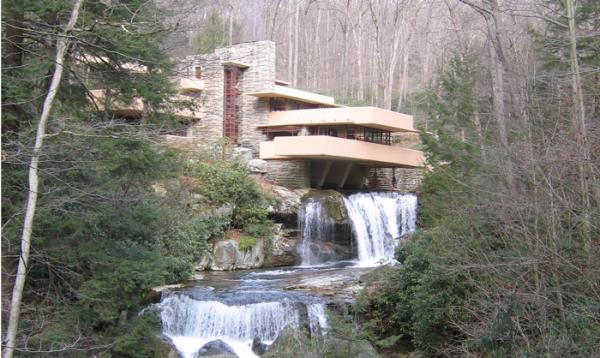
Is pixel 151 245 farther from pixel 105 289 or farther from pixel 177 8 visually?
pixel 177 8

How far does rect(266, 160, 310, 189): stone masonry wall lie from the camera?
2203 centimetres

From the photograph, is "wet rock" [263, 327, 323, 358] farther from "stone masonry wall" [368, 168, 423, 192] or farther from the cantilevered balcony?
"stone masonry wall" [368, 168, 423, 192]

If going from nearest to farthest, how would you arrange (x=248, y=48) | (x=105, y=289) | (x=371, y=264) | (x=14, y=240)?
(x=14, y=240) → (x=105, y=289) → (x=371, y=264) → (x=248, y=48)

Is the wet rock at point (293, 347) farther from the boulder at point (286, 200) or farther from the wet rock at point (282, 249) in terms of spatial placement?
the boulder at point (286, 200)

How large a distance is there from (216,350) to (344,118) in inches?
499

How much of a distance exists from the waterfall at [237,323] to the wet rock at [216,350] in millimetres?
287

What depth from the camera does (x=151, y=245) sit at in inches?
490

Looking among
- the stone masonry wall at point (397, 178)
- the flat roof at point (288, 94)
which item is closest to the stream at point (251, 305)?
the flat roof at point (288, 94)

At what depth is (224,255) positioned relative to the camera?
17.3m

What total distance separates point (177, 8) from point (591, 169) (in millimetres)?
6142

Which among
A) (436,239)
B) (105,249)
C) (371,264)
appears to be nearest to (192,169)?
(371,264)

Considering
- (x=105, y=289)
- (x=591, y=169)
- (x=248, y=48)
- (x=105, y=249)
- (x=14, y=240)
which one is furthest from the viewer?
(x=248, y=48)

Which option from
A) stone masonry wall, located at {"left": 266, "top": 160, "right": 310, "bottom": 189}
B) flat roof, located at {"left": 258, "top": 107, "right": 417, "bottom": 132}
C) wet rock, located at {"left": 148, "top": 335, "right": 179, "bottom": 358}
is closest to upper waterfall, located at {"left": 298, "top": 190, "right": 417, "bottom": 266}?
stone masonry wall, located at {"left": 266, "top": 160, "right": 310, "bottom": 189}

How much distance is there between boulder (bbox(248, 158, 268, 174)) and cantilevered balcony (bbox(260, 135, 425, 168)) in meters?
0.52
